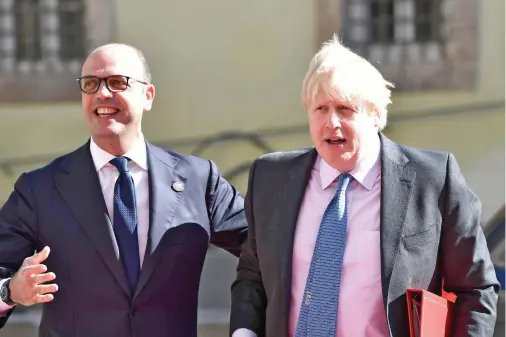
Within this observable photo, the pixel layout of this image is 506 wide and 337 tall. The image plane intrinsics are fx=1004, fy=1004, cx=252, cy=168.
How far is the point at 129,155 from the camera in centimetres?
329

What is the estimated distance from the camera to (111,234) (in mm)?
3141

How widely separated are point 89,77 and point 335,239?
3.20 ft

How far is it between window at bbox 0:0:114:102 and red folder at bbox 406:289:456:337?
15.6 feet

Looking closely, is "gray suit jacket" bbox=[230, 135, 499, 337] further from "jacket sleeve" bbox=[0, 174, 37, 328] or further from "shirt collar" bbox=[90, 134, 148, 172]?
"jacket sleeve" bbox=[0, 174, 37, 328]

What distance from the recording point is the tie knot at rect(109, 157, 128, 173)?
10.6 ft

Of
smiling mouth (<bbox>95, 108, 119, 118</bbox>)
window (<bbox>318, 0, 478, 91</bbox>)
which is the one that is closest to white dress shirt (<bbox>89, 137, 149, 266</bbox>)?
smiling mouth (<bbox>95, 108, 119, 118</bbox>)

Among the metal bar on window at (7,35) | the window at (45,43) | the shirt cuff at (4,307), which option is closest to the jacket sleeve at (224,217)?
the shirt cuff at (4,307)

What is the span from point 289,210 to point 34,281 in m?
0.78

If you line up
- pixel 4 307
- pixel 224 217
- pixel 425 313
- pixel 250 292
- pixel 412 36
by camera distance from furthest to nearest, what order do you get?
1. pixel 412 36
2. pixel 224 217
3. pixel 4 307
4. pixel 250 292
5. pixel 425 313

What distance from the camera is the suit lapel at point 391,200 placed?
2.77 m

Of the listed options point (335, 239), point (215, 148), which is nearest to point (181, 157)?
point (335, 239)

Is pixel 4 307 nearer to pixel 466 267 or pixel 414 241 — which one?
pixel 414 241

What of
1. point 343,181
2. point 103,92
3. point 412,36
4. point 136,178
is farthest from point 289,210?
point 412,36

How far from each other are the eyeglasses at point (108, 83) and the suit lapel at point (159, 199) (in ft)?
0.83
